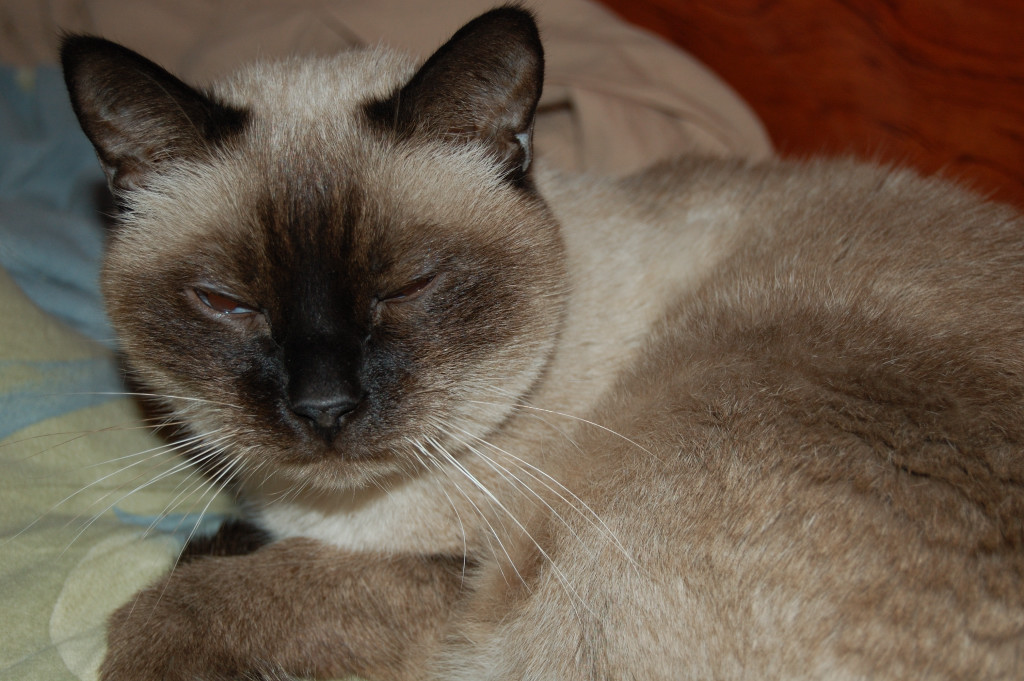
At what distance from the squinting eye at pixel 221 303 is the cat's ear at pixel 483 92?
0.46 metres

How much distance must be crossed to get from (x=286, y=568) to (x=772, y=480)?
104 cm

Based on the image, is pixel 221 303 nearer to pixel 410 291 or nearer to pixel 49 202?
pixel 410 291

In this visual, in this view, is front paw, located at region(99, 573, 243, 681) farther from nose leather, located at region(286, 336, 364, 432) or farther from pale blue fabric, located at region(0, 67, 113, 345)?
pale blue fabric, located at region(0, 67, 113, 345)

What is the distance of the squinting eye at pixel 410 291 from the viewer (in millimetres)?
1534

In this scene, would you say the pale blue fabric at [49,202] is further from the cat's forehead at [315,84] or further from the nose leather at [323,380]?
the nose leather at [323,380]

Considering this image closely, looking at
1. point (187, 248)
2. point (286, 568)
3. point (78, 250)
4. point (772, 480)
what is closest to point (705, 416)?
point (772, 480)

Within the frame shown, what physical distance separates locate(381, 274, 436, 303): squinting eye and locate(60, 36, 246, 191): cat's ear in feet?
1.53

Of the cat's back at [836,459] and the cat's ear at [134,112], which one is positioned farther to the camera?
the cat's ear at [134,112]

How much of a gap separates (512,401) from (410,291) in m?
0.33

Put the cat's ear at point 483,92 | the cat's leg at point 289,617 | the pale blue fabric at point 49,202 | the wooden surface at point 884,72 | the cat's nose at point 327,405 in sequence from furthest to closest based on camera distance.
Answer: the wooden surface at point 884,72, the pale blue fabric at point 49,202, the cat's leg at point 289,617, the cat's ear at point 483,92, the cat's nose at point 327,405

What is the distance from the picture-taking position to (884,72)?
100.0 inches

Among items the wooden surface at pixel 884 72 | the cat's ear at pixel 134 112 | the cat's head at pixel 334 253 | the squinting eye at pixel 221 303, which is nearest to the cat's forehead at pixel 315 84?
Result: the cat's head at pixel 334 253

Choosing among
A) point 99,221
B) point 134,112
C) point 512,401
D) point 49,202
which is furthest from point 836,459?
point 49,202

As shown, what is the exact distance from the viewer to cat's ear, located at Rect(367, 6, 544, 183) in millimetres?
1504
